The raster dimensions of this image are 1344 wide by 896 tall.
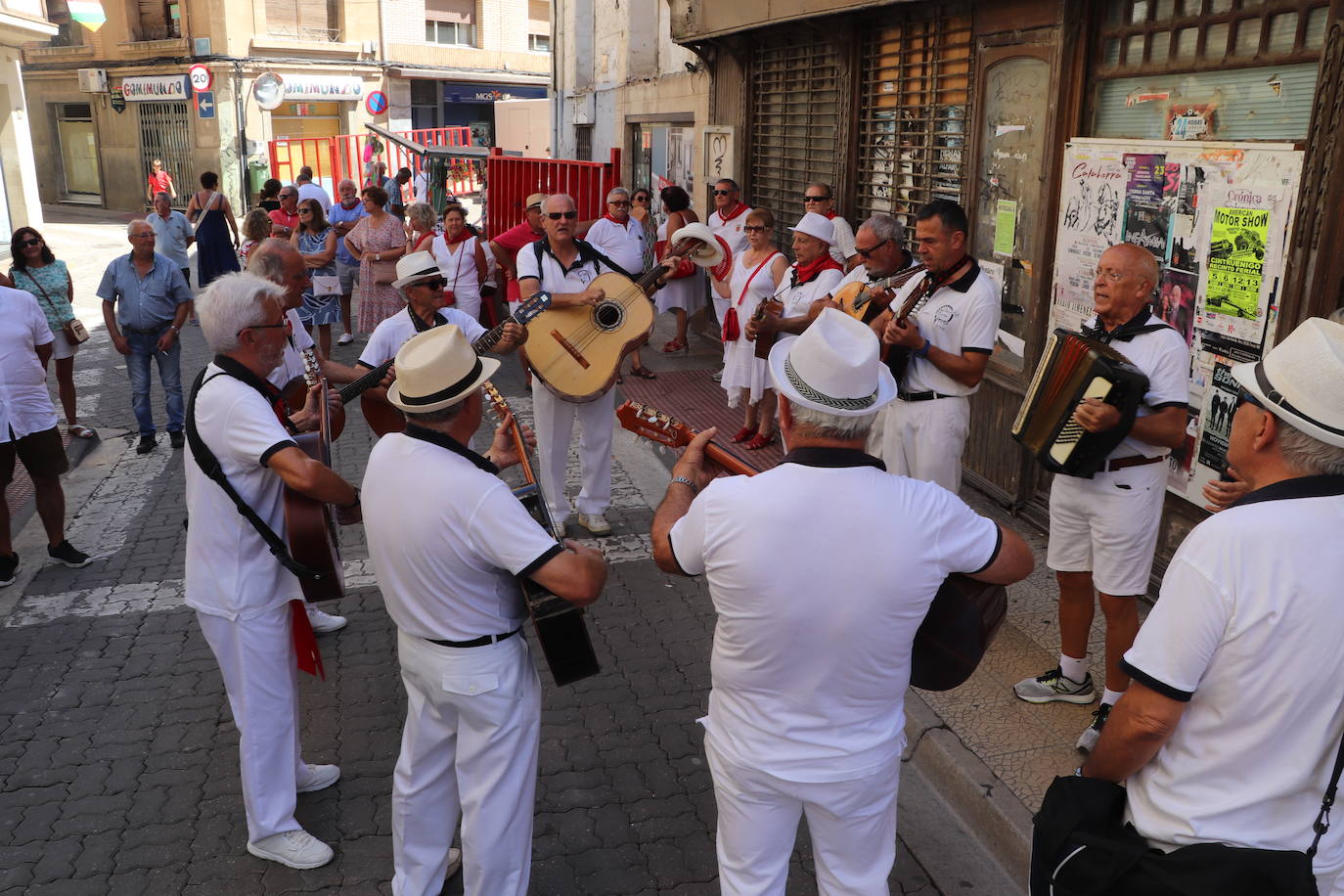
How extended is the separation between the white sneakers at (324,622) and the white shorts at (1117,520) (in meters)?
3.66

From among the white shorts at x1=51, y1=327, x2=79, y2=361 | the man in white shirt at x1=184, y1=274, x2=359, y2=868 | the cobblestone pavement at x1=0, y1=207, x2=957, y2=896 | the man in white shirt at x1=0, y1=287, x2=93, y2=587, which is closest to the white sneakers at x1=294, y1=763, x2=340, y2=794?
the cobblestone pavement at x1=0, y1=207, x2=957, y2=896

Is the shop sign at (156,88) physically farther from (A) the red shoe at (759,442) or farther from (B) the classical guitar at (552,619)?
(B) the classical guitar at (552,619)

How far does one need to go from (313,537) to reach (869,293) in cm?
307

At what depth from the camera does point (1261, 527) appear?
2.14 m

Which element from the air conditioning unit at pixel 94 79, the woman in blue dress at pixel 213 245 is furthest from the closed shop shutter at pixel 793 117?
the air conditioning unit at pixel 94 79

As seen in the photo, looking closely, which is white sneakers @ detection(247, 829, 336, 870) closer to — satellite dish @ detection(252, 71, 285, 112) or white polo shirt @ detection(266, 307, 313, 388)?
white polo shirt @ detection(266, 307, 313, 388)

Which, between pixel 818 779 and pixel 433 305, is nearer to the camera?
pixel 818 779

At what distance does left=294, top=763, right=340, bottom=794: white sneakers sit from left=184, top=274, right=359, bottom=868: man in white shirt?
0.34 m

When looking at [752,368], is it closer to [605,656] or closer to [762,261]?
[762,261]

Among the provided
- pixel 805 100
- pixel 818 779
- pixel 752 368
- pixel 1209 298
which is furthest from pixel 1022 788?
pixel 805 100

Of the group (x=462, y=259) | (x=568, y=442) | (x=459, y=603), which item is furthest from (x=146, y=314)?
(x=459, y=603)

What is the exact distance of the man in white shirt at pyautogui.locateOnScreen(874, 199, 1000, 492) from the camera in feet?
16.1

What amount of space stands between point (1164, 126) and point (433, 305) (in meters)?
3.90

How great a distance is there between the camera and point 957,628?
2680mm
